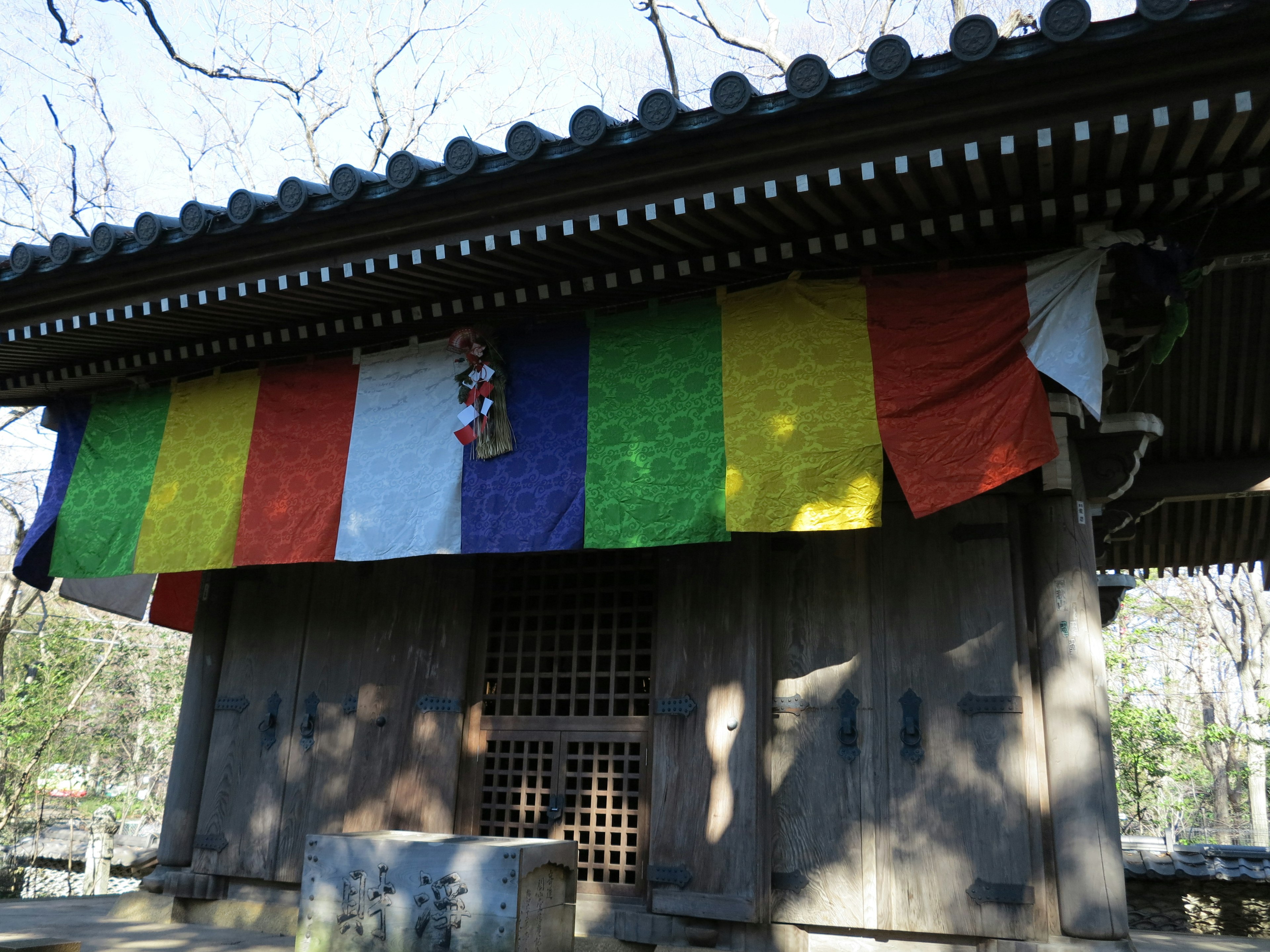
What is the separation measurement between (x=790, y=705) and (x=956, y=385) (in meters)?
2.16

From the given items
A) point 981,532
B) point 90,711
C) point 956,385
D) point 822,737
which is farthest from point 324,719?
point 90,711

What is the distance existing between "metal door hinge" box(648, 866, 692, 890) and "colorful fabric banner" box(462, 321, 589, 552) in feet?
6.55

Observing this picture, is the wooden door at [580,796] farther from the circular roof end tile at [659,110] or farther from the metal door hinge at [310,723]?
the circular roof end tile at [659,110]

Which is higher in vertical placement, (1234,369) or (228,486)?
(1234,369)

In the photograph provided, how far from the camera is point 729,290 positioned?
20.0ft

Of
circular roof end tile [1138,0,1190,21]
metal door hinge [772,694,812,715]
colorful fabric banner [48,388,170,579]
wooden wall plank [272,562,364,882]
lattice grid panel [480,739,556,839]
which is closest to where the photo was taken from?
circular roof end tile [1138,0,1190,21]

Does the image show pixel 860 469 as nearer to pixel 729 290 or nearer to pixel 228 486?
pixel 729 290

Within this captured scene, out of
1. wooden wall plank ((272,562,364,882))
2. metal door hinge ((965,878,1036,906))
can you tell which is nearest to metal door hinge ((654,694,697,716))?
metal door hinge ((965,878,1036,906))

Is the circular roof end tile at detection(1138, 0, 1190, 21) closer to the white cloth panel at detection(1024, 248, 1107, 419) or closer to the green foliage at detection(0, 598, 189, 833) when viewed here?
→ the white cloth panel at detection(1024, 248, 1107, 419)

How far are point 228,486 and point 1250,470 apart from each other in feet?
27.5

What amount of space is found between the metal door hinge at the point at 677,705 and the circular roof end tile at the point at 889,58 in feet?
12.1

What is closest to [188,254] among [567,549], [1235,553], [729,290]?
[567,549]

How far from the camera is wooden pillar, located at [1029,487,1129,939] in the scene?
197 inches

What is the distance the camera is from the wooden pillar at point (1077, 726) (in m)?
4.99
